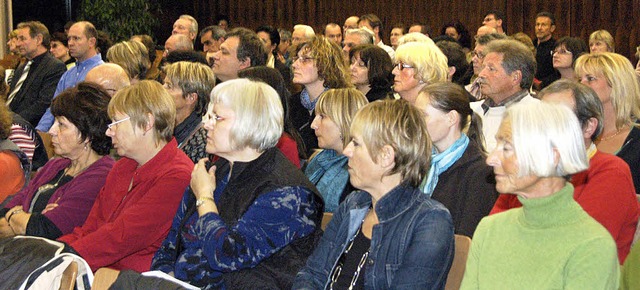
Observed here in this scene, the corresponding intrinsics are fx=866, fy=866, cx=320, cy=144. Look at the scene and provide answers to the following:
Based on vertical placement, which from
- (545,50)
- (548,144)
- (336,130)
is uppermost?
(548,144)

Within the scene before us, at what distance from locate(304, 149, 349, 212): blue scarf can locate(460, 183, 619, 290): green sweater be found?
1557 mm

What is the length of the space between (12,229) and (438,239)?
85.7 inches

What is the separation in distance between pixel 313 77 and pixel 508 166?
332 cm

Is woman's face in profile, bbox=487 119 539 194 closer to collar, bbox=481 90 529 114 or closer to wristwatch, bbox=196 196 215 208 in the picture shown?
wristwatch, bbox=196 196 215 208

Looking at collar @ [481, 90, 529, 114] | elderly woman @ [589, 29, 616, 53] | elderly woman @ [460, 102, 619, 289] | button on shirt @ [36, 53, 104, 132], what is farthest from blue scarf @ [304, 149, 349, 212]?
elderly woman @ [589, 29, 616, 53]

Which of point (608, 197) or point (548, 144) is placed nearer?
point (548, 144)

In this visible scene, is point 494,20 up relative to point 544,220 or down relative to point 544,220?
down

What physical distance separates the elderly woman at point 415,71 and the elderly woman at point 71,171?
1828 mm

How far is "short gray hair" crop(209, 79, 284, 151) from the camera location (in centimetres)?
316

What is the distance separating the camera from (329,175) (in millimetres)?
4133

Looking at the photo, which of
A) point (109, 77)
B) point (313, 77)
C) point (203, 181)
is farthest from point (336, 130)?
point (109, 77)

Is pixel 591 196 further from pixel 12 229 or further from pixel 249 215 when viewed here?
pixel 12 229

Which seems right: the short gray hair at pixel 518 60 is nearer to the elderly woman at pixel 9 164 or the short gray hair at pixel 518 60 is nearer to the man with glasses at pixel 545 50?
the elderly woman at pixel 9 164

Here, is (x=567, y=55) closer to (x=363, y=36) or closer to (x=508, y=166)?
(x=363, y=36)
